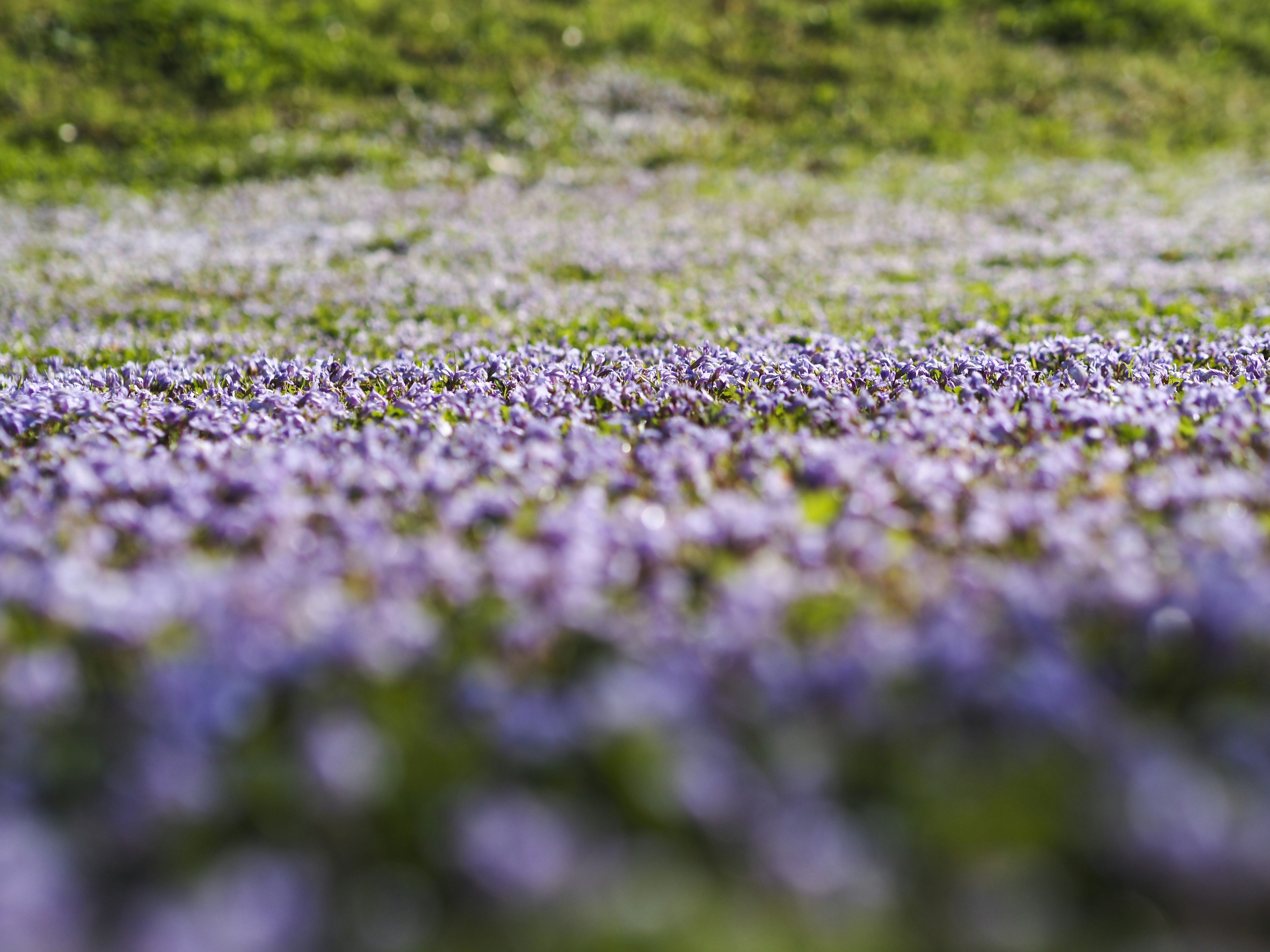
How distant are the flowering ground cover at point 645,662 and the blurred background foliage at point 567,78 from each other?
57.9 ft

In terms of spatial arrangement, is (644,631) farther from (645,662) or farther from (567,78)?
(567,78)

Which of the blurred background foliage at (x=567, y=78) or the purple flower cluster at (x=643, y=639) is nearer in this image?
the purple flower cluster at (x=643, y=639)

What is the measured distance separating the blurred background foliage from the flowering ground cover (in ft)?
57.9

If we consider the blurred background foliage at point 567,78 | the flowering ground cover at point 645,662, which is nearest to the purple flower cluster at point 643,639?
the flowering ground cover at point 645,662

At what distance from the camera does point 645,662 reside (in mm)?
2564

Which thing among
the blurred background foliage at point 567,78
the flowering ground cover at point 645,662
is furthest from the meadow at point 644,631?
the blurred background foliage at point 567,78

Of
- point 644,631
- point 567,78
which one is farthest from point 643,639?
point 567,78

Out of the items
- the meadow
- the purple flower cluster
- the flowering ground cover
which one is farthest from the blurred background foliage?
the purple flower cluster

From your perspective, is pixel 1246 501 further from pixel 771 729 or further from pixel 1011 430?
pixel 771 729

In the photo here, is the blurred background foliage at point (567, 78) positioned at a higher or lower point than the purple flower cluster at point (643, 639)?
higher

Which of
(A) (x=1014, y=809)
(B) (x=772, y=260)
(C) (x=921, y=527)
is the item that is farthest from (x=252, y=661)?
(B) (x=772, y=260)

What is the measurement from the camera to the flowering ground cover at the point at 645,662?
182cm

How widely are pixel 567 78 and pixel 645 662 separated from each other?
81.2 ft

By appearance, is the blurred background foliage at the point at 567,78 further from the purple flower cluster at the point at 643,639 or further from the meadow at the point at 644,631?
the purple flower cluster at the point at 643,639
